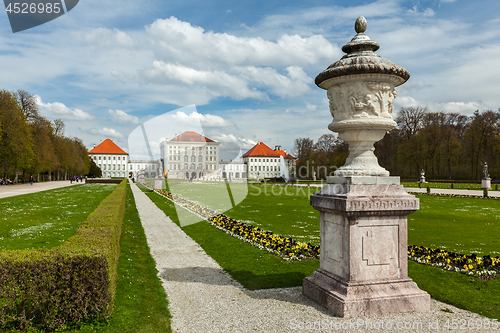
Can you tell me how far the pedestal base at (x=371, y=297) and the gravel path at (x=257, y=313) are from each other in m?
0.09

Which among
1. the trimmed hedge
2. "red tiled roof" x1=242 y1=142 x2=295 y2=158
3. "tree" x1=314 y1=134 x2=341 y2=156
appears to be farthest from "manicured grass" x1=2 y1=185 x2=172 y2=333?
"red tiled roof" x1=242 y1=142 x2=295 y2=158

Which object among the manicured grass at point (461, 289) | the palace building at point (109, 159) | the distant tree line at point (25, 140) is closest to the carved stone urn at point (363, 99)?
the manicured grass at point (461, 289)

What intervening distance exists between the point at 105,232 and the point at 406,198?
16.0 feet

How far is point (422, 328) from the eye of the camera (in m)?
3.71

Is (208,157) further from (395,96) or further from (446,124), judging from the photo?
(395,96)

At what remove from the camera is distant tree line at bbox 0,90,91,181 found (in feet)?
111

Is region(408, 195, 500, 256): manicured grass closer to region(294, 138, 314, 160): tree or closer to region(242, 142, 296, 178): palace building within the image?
region(294, 138, 314, 160): tree

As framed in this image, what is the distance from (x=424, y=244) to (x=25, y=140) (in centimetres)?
Result: 4072

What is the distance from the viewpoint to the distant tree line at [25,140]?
3397 centimetres

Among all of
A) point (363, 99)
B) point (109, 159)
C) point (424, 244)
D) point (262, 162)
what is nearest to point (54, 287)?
point (363, 99)

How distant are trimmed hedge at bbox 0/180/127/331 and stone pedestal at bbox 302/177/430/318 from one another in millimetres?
2894

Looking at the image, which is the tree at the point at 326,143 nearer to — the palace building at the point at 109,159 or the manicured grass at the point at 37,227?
the manicured grass at the point at 37,227

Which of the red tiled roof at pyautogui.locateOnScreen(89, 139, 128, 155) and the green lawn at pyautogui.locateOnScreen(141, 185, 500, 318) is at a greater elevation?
the red tiled roof at pyautogui.locateOnScreen(89, 139, 128, 155)

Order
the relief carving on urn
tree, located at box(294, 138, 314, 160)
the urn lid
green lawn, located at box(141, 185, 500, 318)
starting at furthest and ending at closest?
1. tree, located at box(294, 138, 314, 160)
2. green lawn, located at box(141, 185, 500, 318)
3. the relief carving on urn
4. the urn lid
